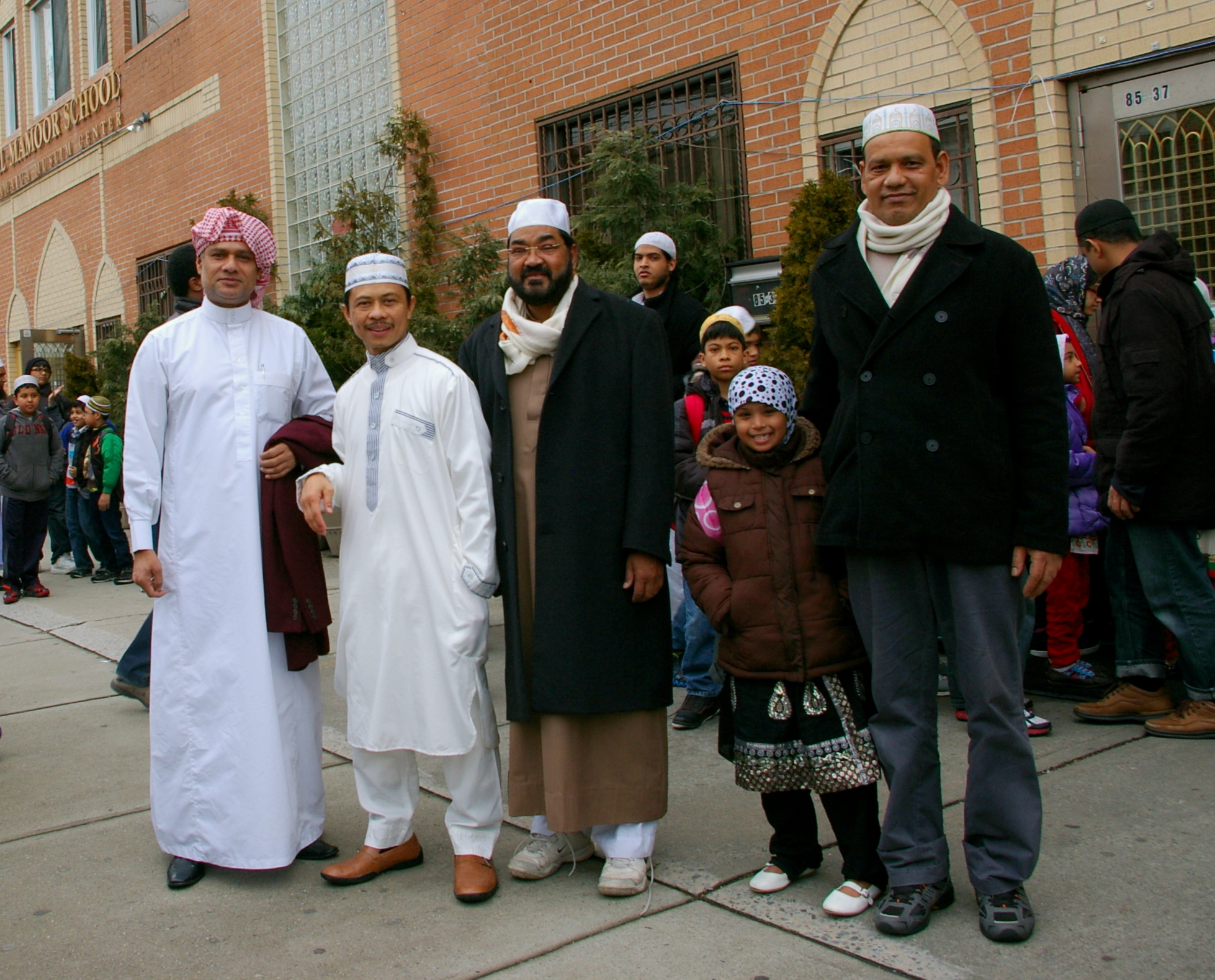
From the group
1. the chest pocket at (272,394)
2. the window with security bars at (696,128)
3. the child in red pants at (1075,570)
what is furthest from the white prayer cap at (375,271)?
the window with security bars at (696,128)

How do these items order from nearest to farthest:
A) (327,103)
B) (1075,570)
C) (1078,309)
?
(1075,570) < (1078,309) < (327,103)

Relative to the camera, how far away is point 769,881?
3246mm

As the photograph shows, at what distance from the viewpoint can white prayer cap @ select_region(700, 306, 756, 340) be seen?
198 inches

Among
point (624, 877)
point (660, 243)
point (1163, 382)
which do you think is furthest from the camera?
point (660, 243)

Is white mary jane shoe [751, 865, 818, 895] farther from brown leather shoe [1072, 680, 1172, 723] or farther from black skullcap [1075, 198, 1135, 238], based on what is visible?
black skullcap [1075, 198, 1135, 238]

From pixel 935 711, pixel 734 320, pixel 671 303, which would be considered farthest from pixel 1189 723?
pixel 671 303

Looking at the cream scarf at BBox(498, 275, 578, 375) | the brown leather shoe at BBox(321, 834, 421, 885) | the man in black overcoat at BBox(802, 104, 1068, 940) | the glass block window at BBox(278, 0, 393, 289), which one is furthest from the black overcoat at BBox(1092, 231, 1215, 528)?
the glass block window at BBox(278, 0, 393, 289)

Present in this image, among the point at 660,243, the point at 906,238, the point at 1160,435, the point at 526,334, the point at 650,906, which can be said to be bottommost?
the point at 650,906

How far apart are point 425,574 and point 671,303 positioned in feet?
9.20

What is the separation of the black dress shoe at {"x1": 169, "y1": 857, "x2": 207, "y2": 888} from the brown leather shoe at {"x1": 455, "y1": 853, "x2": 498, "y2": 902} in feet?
2.81

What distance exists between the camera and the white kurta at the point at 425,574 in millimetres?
3350

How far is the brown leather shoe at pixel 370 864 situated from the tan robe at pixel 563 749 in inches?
15.5

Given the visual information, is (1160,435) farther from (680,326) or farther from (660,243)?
(660,243)

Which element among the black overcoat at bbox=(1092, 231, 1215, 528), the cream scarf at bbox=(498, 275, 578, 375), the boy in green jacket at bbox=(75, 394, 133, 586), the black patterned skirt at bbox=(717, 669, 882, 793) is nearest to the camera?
the black patterned skirt at bbox=(717, 669, 882, 793)
